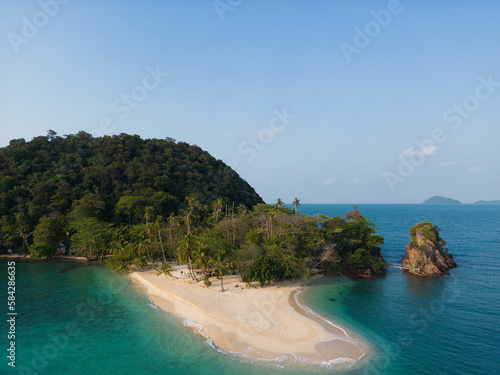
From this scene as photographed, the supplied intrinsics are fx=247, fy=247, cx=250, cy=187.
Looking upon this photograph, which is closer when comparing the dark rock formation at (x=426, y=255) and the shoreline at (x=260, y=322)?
the shoreline at (x=260, y=322)

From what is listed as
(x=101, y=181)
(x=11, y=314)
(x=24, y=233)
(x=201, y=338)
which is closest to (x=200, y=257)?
(x=201, y=338)

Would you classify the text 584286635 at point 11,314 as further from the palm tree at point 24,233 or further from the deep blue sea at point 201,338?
the palm tree at point 24,233

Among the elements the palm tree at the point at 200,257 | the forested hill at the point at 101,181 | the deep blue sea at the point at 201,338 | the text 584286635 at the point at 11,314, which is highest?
the forested hill at the point at 101,181

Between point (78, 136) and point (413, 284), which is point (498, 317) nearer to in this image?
point (413, 284)

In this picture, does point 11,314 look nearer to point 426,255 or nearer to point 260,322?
point 260,322

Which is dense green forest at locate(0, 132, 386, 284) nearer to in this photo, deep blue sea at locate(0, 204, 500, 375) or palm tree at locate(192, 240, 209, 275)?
palm tree at locate(192, 240, 209, 275)

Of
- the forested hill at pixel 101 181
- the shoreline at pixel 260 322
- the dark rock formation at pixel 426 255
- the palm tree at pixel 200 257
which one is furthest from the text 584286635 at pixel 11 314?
the dark rock formation at pixel 426 255
